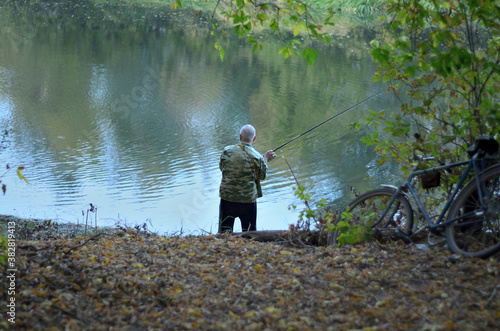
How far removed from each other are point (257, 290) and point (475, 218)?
1.80 m

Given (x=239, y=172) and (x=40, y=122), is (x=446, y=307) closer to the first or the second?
(x=239, y=172)

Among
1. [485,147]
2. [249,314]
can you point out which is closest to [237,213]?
[485,147]

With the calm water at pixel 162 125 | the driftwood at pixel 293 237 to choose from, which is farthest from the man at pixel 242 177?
the calm water at pixel 162 125

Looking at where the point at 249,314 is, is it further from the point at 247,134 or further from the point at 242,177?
the point at 247,134

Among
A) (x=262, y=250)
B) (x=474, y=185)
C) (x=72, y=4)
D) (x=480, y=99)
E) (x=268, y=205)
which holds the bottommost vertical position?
(x=268, y=205)

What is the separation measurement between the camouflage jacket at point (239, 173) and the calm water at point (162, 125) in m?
1.59

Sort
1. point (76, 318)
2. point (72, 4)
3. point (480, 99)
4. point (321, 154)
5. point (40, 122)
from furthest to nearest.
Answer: point (72, 4) < point (40, 122) < point (321, 154) < point (480, 99) < point (76, 318)

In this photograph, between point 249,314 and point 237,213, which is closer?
point 249,314

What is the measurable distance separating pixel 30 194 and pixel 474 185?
7.17m

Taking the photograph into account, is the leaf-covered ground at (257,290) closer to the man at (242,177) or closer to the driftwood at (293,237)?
the driftwood at (293,237)

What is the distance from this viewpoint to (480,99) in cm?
451

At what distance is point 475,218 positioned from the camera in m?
4.11

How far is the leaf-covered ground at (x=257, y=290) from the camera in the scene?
299 cm

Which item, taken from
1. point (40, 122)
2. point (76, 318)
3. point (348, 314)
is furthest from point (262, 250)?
point (40, 122)
